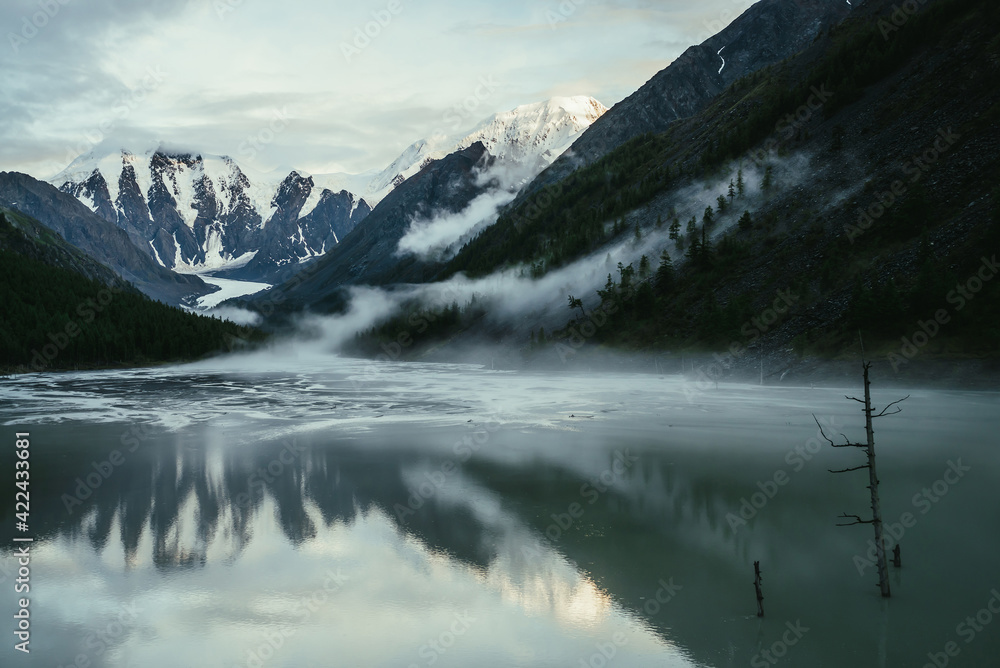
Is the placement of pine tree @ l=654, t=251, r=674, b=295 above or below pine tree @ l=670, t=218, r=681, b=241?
below

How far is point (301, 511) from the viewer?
32094 mm

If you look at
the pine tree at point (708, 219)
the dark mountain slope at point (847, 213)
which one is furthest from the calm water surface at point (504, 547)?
the pine tree at point (708, 219)

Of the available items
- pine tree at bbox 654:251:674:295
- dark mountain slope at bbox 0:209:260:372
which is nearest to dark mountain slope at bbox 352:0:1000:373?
pine tree at bbox 654:251:674:295

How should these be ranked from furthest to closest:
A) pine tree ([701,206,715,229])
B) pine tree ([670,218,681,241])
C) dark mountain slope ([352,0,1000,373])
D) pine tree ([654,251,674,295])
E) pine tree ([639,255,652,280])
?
pine tree ([670,218,681,241]) → pine tree ([639,255,652,280]) → pine tree ([701,206,715,229]) → pine tree ([654,251,674,295]) → dark mountain slope ([352,0,1000,373])

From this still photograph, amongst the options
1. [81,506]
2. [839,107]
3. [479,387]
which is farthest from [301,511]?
[839,107]

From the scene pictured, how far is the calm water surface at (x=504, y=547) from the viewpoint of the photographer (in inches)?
744

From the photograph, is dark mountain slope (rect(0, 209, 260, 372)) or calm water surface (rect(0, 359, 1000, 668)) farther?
dark mountain slope (rect(0, 209, 260, 372))

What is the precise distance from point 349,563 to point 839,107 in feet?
511

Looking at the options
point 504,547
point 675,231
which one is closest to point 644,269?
point 675,231

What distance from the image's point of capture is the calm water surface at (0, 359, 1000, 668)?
62.0 feet

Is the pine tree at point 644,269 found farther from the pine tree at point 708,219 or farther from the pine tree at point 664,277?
the pine tree at point 708,219

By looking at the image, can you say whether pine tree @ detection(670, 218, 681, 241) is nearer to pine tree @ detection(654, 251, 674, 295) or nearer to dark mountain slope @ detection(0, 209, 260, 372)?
pine tree @ detection(654, 251, 674, 295)

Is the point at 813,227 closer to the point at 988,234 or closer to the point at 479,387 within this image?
the point at 988,234

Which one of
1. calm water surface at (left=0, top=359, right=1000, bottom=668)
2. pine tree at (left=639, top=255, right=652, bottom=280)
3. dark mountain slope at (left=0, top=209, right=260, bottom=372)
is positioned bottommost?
calm water surface at (left=0, top=359, right=1000, bottom=668)
